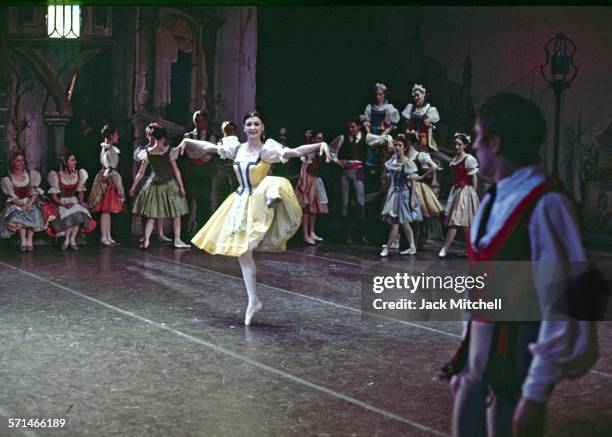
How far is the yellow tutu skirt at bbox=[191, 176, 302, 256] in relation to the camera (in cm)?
507

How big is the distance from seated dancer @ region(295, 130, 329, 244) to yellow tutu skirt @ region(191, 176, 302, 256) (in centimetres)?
414

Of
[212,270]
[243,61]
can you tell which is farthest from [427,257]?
[243,61]

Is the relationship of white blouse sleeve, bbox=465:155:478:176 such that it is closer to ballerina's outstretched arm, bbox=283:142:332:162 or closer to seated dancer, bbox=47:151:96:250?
ballerina's outstretched arm, bbox=283:142:332:162

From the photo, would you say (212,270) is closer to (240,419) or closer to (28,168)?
(28,168)

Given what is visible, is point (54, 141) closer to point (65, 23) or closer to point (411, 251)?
point (65, 23)

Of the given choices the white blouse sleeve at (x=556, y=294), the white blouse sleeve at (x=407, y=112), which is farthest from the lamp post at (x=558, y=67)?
the white blouse sleeve at (x=556, y=294)

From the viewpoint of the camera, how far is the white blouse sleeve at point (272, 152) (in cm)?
505

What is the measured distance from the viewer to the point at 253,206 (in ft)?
16.8

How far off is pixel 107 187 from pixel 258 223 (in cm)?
411

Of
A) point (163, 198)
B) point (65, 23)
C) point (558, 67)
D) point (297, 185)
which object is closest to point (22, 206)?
point (163, 198)

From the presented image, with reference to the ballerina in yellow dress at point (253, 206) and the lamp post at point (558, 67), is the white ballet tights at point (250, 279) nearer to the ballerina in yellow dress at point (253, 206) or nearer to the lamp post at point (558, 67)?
the ballerina in yellow dress at point (253, 206)

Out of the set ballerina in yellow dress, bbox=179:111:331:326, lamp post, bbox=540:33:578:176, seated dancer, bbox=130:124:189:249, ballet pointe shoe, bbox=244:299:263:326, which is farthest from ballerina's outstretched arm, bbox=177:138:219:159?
lamp post, bbox=540:33:578:176

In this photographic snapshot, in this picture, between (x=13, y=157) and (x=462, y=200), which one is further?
(x=13, y=157)

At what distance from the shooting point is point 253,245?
5082mm
